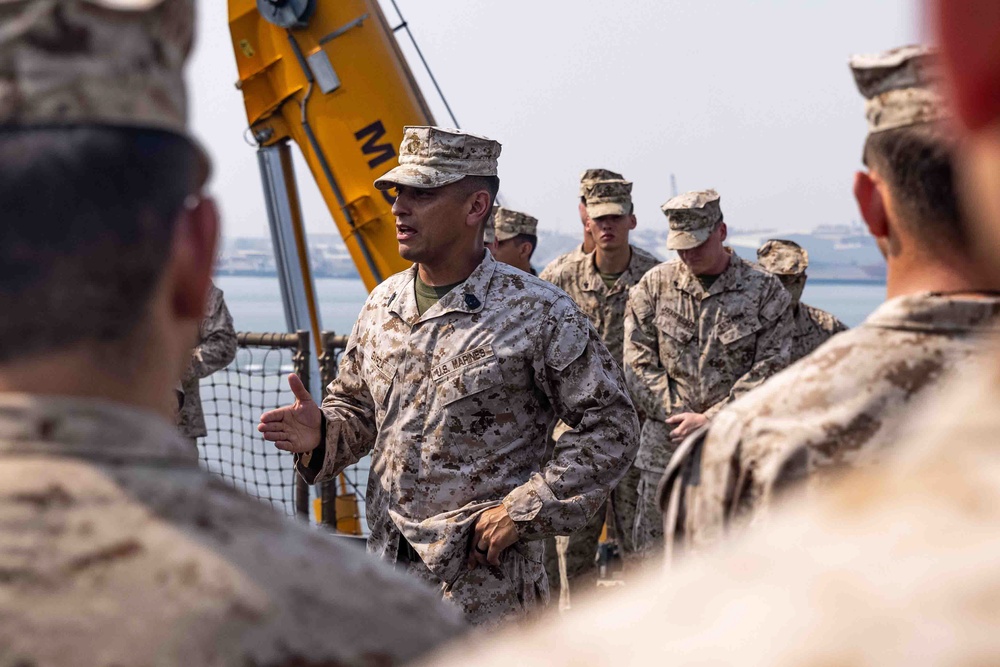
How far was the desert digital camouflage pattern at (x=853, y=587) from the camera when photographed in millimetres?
577

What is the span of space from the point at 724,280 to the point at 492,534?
3237 mm

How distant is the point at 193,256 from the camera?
4.16ft

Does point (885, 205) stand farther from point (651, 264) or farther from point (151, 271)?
point (651, 264)

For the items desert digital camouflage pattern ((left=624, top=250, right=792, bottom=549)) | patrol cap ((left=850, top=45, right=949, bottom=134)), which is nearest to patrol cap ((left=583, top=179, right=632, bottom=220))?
desert digital camouflage pattern ((left=624, top=250, right=792, bottom=549))

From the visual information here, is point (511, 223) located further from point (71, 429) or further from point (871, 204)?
point (71, 429)

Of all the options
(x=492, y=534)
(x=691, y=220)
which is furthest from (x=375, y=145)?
(x=492, y=534)

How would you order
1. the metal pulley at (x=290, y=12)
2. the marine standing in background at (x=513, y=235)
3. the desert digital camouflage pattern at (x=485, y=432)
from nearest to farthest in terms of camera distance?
the desert digital camouflage pattern at (x=485, y=432), the metal pulley at (x=290, y=12), the marine standing in background at (x=513, y=235)

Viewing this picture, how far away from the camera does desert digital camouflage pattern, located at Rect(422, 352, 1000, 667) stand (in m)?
0.58

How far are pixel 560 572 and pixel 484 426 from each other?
3.49 metres

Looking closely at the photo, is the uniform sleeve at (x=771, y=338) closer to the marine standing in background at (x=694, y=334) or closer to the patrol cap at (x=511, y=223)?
the marine standing in background at (x=694, y=334)

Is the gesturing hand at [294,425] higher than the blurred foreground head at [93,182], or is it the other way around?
the blurred foreground head at [93,182]

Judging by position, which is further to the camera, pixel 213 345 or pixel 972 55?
pixel 213 345

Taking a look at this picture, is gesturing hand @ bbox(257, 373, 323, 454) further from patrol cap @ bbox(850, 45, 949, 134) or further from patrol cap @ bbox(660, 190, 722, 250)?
patrol cap @ bbox(660, 190, 722, 250)

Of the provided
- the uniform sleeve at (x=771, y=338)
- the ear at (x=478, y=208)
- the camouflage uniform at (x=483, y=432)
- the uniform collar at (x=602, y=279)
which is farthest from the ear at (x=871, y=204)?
the uniform collar at (x=602, y=279)
